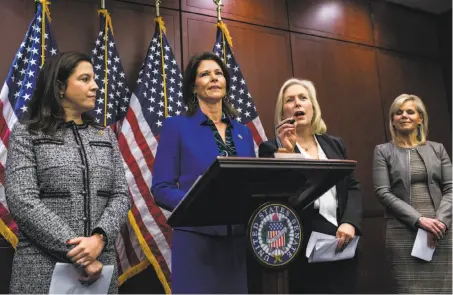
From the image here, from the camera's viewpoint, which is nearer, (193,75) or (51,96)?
(51,96)

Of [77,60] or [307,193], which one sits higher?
[77,60]

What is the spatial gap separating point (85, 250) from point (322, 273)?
1.10 meters

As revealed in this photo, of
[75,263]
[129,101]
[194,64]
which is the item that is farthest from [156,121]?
[75,263]

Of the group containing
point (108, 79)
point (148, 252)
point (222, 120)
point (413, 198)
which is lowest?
point (148, 252)

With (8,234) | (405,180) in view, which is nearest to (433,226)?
(405,180)

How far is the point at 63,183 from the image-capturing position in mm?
1625

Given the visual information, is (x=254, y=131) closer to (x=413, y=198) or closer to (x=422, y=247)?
(x=413, y=198)

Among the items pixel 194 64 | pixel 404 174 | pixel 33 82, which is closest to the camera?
pixel 194 64

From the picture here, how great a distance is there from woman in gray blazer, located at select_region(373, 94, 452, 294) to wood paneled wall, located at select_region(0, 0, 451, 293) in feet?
2.89

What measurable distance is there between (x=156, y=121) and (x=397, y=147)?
1.50 meters

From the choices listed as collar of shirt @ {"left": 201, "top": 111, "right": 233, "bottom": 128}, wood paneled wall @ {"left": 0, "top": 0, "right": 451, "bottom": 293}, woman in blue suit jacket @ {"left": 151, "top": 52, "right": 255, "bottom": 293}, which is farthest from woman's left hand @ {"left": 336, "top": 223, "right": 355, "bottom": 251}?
wood paneled wall @ {"left": 0, "top": 0, "right": 451, "bottom": 293}

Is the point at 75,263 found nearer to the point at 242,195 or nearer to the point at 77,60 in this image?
the point at 242,195

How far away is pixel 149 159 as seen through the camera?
279 cm

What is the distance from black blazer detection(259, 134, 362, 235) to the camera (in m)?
2.08
